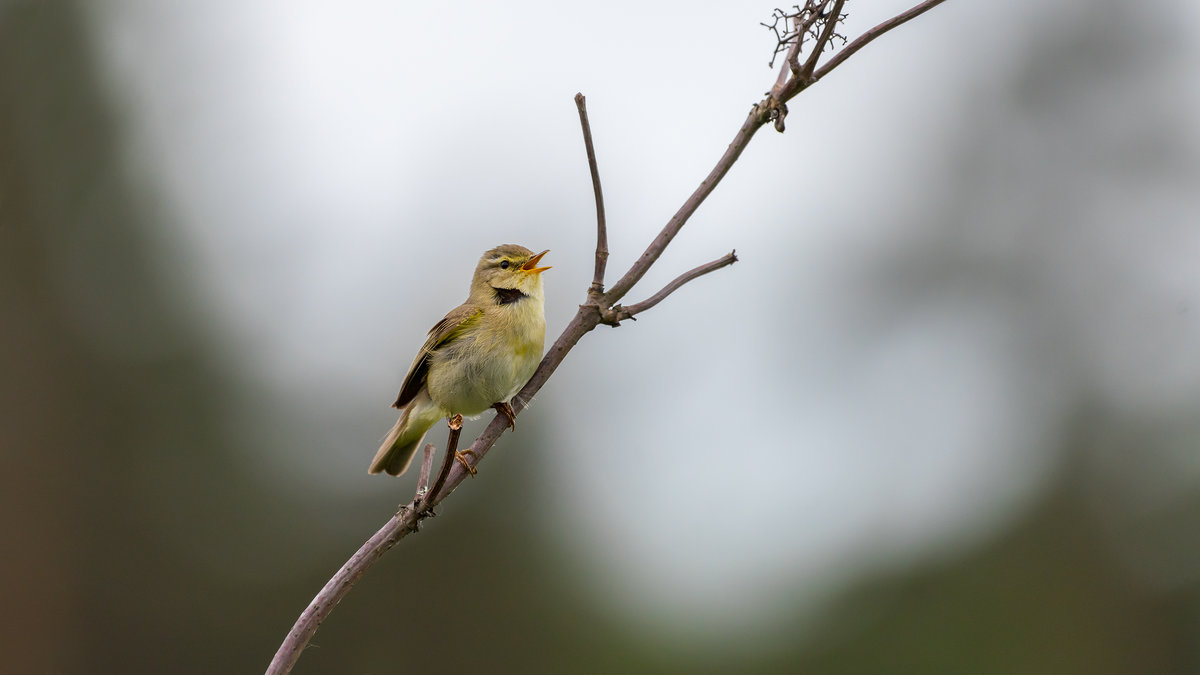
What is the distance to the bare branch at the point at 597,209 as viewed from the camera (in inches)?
93.7

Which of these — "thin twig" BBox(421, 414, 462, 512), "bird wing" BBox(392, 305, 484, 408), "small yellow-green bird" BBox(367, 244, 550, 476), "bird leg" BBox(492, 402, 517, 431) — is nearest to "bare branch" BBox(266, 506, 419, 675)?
"thin twig" BBox(421, 414, 462, 512)

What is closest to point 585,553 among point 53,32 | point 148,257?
point 148,257

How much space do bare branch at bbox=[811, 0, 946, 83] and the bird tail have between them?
3064mm

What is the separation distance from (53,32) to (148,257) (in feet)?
12.4

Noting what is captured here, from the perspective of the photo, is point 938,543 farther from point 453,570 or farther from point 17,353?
point 17,353

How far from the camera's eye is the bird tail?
493 centimetres

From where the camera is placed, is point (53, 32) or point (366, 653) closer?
point (366, 653)

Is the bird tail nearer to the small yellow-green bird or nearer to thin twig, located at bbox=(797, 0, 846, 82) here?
the small yellow-green bird

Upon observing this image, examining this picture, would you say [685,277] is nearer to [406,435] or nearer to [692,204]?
[692,204]

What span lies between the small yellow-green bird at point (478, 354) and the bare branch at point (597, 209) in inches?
69.9

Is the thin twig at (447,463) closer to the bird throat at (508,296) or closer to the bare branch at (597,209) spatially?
the bare branch at (597,209)

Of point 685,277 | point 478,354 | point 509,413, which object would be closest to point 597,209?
point 685,277

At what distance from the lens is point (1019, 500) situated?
12.5m

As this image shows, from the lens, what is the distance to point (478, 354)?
459 centimetres
